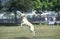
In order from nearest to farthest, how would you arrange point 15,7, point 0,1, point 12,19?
point 15,7 < point 0,1 < point 12,19

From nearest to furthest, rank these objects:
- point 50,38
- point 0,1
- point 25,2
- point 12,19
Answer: point 50,38 < point 25,2 < point 0,1 < point 12,19

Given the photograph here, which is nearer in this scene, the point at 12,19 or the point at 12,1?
the point at 12,1

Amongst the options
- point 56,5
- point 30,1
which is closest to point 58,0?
point 56,5

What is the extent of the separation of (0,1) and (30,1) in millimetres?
10138

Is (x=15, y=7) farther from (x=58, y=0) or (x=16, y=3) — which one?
(x=58, y=0)

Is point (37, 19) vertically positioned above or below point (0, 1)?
below

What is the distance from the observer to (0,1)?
48.1 meters

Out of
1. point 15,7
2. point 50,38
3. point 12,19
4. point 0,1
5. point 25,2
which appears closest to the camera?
point 50,38

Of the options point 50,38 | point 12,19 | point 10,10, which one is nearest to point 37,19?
point 12,19

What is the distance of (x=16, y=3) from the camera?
40.4 m

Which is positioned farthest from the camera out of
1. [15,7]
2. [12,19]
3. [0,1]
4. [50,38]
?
[12,19]

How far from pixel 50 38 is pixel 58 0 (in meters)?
24.6

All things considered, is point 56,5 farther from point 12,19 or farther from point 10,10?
point 12,19

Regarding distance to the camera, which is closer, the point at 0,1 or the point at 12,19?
the point at 0,1
